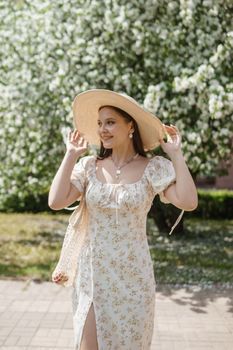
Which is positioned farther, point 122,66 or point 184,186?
point 122,66

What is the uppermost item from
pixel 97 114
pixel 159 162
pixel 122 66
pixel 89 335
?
pixel 122 66

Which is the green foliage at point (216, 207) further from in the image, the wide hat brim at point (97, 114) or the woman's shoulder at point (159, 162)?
the woman's shoulder at point (159, 162)

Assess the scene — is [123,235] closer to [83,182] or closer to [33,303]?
[83,182]

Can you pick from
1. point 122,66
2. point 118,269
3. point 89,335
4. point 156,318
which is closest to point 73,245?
point 118,269

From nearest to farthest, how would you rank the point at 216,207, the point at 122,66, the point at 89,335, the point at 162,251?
the point at 89,335, the point at 122,66, the point at 162,251, the point at 216,207

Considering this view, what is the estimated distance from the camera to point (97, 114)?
11.7 feet

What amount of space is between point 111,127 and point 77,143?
232 millimetres

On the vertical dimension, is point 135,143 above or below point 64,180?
above

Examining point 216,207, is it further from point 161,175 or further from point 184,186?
point 184,186

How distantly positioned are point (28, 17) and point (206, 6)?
3.42 metres

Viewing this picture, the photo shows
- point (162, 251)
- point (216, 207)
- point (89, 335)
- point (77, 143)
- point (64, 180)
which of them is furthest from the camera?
point (216, 207)

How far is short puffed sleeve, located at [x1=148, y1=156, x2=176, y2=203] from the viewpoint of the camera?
3273 mm

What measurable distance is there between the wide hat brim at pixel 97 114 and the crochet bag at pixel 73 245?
514 mm

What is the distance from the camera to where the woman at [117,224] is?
322 cm
